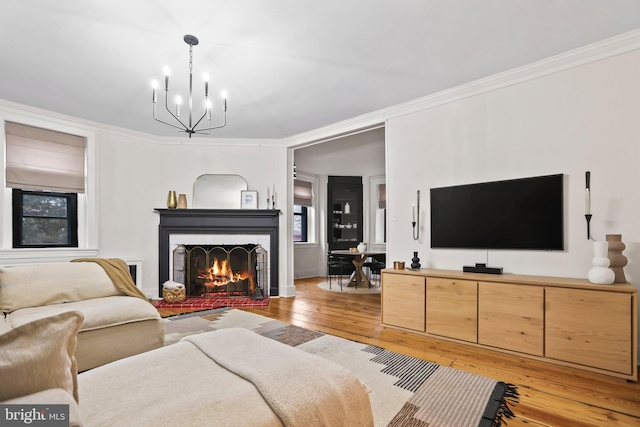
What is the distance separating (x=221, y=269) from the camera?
5.15m

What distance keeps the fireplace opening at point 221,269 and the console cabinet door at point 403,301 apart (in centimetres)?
229

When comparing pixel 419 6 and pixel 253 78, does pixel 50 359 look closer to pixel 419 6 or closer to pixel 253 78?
pixel 419 6

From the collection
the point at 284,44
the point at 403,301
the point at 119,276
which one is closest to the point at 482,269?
the point at 403,301

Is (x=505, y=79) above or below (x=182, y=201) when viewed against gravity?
above

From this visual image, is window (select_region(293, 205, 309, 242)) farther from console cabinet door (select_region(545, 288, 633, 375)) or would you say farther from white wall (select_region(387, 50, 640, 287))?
console cabinet door (select_region(545, 288, 633, 375))

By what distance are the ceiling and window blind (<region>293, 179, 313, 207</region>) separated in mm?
3474

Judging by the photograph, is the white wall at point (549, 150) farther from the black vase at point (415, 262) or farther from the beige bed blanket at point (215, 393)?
the beige bed blanket at point (215, 393)

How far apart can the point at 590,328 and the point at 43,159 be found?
19.1 feet

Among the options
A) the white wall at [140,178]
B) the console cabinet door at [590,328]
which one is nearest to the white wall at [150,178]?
the white wall at [140,178]

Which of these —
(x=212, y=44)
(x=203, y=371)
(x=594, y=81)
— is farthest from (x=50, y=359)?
(x=594, y=81)

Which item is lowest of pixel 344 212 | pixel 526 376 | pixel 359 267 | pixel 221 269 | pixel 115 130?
pixel 526 376

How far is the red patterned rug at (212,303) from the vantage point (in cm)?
441

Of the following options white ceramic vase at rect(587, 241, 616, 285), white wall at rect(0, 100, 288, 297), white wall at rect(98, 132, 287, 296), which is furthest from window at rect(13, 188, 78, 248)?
white ceramic vase at rect(587, 241, 616, 285)

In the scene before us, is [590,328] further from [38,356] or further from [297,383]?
[38,356]
